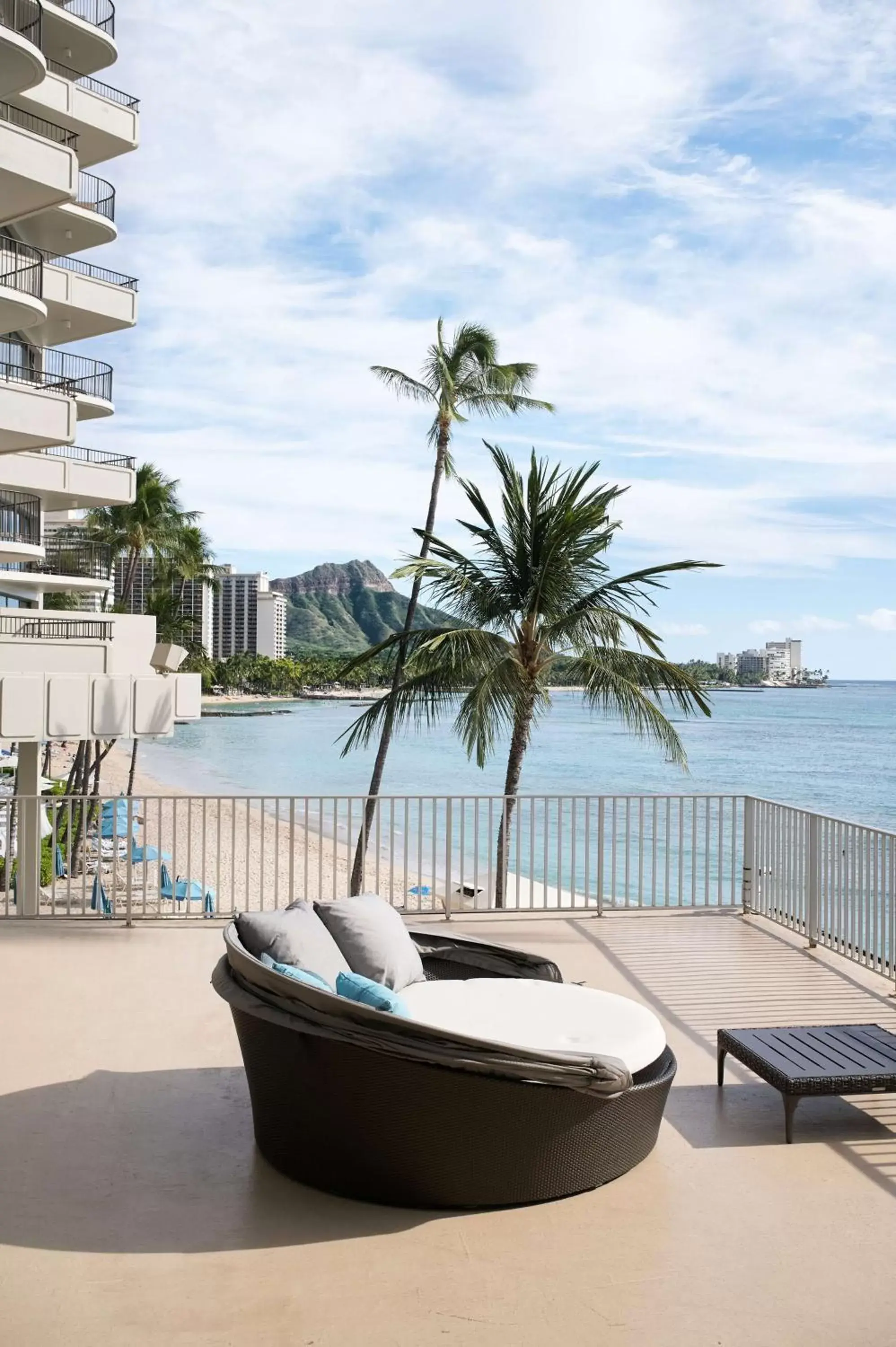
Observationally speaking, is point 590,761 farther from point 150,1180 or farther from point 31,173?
point 150,1180

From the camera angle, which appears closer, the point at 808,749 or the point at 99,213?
the point at 99,213

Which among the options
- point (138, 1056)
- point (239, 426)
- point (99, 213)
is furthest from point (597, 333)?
point (239, 426)

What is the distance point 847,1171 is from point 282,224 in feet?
74.9

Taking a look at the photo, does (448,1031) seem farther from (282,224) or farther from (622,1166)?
(282,224)

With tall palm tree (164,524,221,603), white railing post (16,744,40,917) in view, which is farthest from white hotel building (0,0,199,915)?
white railing post (16,744,40,917)

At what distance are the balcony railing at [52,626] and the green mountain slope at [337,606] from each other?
65014 mm

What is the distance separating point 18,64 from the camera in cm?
1798

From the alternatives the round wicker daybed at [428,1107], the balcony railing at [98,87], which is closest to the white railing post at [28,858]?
the round wicker daybed at [428,1107]

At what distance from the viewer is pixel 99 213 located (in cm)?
2503

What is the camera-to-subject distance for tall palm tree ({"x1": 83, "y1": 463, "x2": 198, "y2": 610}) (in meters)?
33.9

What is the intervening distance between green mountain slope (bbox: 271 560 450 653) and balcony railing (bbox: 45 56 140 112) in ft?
207

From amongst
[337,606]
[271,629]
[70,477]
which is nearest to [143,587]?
[70,477]

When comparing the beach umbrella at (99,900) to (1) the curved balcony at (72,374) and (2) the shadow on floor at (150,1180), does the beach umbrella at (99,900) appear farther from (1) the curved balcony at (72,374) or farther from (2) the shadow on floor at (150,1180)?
(1) the curved balcony at (72,374)

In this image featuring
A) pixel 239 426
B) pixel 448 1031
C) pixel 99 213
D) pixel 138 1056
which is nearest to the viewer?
pixel 448 1031
